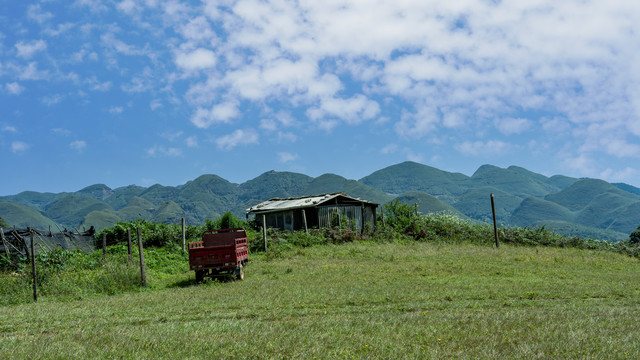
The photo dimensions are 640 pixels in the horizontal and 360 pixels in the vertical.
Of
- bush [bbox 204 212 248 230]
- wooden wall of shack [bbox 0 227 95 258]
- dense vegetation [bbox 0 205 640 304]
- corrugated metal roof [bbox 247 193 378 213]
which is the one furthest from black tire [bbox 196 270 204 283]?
bush [bbox 204 212 248 230]

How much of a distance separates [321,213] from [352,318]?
89.2 feet

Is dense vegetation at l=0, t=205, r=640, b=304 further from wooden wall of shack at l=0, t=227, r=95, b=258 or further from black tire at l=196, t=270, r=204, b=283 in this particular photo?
black tire at l=196, t=270, r=204, b=283

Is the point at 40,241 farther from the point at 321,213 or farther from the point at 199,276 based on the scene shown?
the point at 321,213

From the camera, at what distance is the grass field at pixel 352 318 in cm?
709

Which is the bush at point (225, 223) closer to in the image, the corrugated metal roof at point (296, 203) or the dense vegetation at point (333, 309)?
the corrugated metal roof at point (296, 203)

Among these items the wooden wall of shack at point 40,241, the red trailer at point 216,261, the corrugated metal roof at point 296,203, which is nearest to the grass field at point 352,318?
the red trailer at point 216,261

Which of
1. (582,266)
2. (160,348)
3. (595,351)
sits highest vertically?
(160,348)

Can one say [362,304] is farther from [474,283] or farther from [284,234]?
[284,234]

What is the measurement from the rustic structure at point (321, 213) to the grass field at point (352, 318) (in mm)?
17582

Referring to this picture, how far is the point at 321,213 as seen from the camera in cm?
3659

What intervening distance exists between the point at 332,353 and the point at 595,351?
4177 mm

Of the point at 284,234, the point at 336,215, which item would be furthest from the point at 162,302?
the point at 336,215

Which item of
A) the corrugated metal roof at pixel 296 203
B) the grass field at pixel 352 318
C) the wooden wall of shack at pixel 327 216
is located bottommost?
the grass field at pixel 352 318

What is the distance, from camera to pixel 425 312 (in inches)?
396
